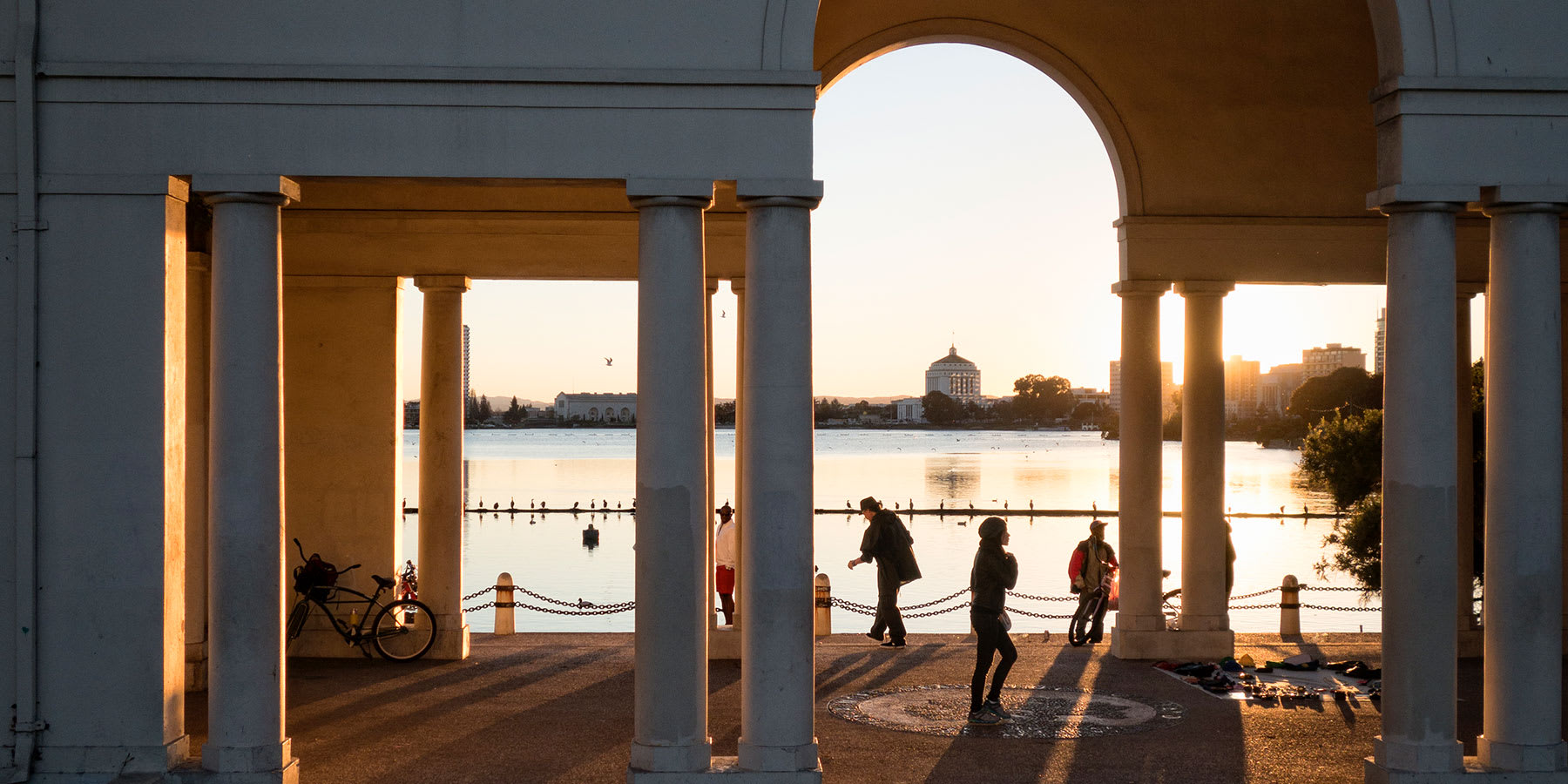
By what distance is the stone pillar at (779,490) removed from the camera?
471 inches

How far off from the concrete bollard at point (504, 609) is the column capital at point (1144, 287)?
1116 cm

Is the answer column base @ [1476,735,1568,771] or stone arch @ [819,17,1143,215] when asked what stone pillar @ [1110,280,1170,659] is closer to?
stone arch @ [819,17,1143,215]

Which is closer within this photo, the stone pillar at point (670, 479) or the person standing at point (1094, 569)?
the stone pillar at point (670, 479)

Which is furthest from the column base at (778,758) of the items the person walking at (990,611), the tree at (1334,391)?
the tree at (1334,391)

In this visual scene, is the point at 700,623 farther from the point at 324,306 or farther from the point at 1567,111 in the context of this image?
the point at 324,306

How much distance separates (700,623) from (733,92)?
15.5 ft

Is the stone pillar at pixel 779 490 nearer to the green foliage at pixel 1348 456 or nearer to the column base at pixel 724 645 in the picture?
the column base at pixel 724 645

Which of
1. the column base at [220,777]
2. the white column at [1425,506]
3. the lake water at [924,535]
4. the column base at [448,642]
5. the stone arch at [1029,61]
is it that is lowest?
the lake water at [924,535]

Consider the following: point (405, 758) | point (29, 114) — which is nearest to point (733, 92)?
point (29, 114)

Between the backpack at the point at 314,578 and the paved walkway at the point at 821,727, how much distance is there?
1033mm

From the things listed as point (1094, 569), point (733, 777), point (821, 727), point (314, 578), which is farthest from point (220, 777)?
point (1094, 569)

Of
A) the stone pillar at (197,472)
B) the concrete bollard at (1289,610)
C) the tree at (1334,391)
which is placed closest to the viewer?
the stone pillar at (197,472)

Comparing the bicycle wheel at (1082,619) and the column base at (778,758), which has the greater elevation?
the column base at (778,758)

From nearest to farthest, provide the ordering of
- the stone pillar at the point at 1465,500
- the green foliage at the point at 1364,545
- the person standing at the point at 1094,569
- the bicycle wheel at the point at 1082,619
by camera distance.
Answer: the stone pillar at the point at 1465,500, the bicycle wheel at the point at 1082,619, the person standing at the point at 1094,569, the green foliage at the point at 1364,545
